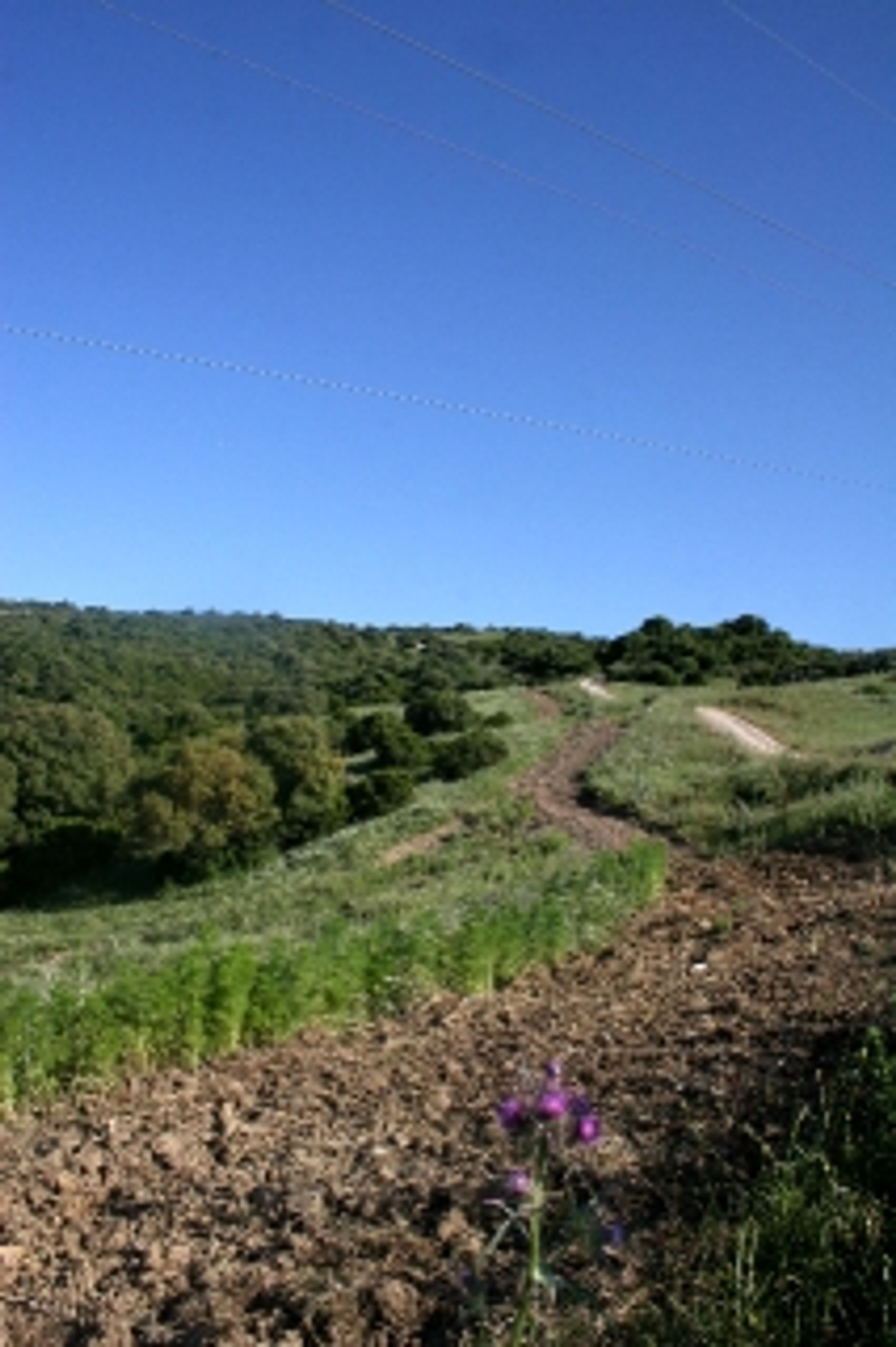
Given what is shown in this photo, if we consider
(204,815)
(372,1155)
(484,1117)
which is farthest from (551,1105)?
(204,815)

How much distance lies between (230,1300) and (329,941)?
535cm

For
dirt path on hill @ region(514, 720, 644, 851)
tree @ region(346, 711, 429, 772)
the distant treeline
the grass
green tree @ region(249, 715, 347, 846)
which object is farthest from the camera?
tree @ region(346, 711, 429, 772)

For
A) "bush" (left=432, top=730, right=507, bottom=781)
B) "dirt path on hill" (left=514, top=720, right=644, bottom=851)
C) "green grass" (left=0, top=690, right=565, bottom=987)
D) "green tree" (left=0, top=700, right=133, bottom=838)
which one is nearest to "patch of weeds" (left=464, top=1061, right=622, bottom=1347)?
"green grass" (left=0, top=690, right=565, bottom=987)

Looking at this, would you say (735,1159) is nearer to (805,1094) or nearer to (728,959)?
(805,1094)

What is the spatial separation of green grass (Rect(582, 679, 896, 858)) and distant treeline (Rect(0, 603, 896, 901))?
315 inches

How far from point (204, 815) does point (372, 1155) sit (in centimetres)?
3482

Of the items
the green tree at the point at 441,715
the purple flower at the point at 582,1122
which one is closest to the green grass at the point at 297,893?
the green tree at the point at 441,715

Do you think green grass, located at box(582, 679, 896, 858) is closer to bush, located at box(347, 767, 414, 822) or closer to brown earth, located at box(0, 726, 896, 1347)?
bush, located at box(347, 767, 414, 822)

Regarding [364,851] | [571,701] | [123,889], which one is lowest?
[123,889]

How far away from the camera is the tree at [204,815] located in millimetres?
38969

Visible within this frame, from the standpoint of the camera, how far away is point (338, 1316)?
3.88 meters

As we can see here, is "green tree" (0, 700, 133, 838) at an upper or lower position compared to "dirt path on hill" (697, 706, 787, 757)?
lower

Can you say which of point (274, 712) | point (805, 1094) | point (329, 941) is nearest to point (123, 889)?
point (274, 712)

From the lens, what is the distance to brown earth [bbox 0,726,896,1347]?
4.06 m
